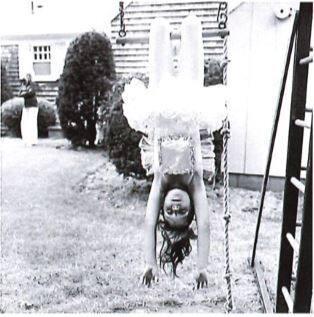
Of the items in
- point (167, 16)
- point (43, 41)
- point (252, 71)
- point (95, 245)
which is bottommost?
point (95, 245)

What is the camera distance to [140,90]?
1603 millimetres

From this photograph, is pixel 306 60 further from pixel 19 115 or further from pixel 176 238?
pixel 19 115

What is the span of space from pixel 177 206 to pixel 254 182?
12.1 ft

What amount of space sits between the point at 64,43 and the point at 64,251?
17.6ft

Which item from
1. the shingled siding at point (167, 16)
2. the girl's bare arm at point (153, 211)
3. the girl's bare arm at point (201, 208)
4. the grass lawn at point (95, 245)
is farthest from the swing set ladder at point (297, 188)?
the shingled siding at point (167, 16)

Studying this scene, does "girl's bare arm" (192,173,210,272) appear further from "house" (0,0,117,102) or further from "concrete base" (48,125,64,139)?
"concrete base" (48,125,64,139)

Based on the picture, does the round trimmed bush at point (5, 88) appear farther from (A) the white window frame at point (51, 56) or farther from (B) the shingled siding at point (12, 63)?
(A) the white window frame at point (51, 56)

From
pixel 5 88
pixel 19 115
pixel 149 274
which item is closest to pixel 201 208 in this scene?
pixel 149 274

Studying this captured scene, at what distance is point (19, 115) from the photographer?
782 cm

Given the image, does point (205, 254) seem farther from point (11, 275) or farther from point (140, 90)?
point (11, 275)

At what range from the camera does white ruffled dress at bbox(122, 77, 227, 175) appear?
1505 mm

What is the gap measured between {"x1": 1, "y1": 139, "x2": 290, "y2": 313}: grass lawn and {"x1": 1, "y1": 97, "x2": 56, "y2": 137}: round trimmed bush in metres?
2.05

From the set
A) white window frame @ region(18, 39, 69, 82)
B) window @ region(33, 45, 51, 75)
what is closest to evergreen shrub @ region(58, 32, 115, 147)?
white window frame @ region(18, 39, 69, 82)

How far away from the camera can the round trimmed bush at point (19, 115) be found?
25.6 ft
